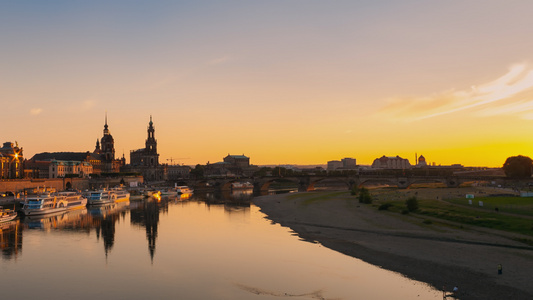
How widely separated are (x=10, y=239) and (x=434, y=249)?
55466 millimetres

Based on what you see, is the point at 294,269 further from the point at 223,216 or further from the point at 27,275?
the point at 223,216

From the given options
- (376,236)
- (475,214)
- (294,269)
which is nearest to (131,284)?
(294,269)

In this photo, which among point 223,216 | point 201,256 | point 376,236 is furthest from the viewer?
point 223,216

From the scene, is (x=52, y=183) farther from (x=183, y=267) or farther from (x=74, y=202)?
(x=183, y=267)

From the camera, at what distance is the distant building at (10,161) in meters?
156

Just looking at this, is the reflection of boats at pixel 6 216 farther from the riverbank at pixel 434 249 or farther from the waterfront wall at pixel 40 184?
the waterfront wall at pixel 40 184

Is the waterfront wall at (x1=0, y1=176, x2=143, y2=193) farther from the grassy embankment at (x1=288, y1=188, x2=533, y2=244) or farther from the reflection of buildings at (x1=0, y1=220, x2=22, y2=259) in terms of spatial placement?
the grassy embankment at (x1=288, y1=188, x2=533, y2=244)

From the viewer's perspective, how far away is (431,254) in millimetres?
43594

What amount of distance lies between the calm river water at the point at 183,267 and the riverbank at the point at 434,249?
243 cm

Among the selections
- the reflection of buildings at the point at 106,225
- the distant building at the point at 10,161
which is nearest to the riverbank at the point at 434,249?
the reflection of buildings at the point at 106,225

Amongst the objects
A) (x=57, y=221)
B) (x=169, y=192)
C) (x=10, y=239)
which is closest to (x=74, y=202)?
(x=57, y=221)

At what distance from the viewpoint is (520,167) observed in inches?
5955

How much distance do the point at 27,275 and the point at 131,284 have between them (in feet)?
35.7

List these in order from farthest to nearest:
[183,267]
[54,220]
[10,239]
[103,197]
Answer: [103,197] → [54,220] → [10,239] → [183,267]
